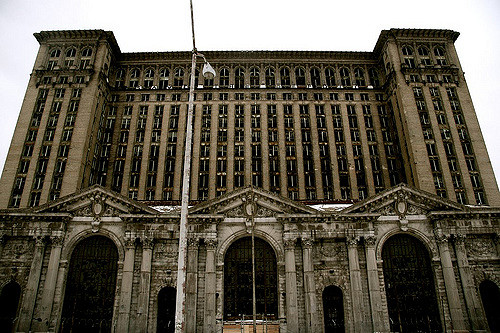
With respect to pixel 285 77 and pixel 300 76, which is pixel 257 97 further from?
pixel 300 76

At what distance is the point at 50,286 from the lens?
118 ft

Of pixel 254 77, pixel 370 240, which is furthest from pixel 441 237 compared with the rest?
pixel 254 77

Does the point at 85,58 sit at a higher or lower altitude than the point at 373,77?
higher

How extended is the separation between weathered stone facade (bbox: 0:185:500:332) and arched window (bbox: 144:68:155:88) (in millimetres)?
41511

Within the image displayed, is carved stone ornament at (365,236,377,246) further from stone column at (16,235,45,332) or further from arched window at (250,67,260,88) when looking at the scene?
arched window at (250,67,260,88)

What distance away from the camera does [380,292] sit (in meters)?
36.2

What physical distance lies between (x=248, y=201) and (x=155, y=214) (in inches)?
397

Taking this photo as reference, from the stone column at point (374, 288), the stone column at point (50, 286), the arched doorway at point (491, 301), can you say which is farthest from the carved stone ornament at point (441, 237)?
the stone column at point (50, 286)

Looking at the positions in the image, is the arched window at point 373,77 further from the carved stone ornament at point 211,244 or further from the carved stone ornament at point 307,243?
the carved stone ornament at point 211,244

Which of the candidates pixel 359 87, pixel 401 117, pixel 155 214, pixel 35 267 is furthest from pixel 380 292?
pixel 359 87

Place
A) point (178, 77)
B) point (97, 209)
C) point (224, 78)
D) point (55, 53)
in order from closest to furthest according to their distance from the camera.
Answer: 1. point (97, 209)
2. point (55, 53)
3. point (224, 78)
4. point (178, 77)

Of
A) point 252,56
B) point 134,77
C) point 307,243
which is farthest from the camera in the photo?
point 134,77

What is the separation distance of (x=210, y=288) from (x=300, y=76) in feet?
176

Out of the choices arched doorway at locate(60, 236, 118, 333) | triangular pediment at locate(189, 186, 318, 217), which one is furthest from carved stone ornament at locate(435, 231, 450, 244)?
arched doorway at locate(60, 236, 118, 333)
